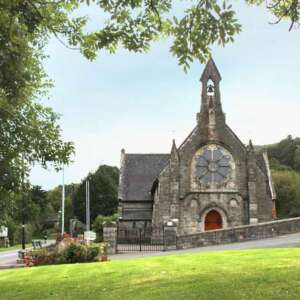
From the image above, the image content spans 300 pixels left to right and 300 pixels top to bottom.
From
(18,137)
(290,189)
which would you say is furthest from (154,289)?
(290,189)

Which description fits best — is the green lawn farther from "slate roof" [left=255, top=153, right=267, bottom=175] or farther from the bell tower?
"slate roof" [left=255, top=153, right=267, bottom=175]

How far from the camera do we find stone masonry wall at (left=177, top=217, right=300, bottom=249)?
1200 inches

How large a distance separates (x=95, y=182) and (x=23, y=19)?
7743 centimetres

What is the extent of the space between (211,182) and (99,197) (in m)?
42.4

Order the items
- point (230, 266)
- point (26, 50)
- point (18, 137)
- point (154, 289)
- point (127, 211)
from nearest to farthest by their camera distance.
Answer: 1. point (154, 289)
2. point (230, 266)
3. point (26, 50)
4. point (18, 137)
5. point (127, 211)

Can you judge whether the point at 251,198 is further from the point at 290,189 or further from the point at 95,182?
the point at 95,182

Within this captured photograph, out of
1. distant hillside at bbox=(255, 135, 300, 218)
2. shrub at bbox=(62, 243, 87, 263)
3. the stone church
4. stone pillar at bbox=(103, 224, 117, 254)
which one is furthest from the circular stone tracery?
shrub at bbox=(62, 243, 87, 263)

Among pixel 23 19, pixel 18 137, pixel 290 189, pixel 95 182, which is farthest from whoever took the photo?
pixel 95 182

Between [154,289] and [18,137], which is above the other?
[18,137]

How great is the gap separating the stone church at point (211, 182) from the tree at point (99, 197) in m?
38.3

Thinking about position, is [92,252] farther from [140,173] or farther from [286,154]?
[286,154]

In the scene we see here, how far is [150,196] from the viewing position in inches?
1962

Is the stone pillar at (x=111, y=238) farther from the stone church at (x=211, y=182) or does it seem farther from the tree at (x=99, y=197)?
the tree at (x=99, y=197)

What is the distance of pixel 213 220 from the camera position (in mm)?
43719
